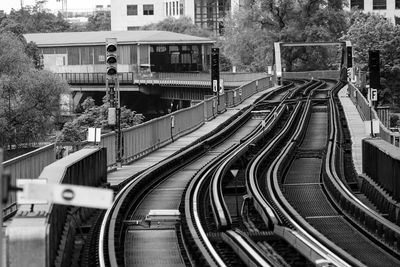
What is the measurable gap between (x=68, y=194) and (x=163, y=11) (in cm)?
18916

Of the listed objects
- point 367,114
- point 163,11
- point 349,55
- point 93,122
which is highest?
point 163,11

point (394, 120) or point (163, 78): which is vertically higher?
point (163, 78)

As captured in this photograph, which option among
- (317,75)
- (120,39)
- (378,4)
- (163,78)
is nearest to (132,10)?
(378,4)

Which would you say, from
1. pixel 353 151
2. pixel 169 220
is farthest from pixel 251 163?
pixel 169 220

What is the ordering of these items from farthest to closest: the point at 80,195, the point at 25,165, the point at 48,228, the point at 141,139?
the point at 141,139, the point at 25,165, the point at 48,228, the point at 80,195

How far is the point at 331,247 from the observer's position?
744 inches

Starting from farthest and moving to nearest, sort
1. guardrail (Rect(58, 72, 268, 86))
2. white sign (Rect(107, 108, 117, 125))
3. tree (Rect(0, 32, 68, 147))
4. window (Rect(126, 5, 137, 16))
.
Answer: window (Rect(126, 5, 137, 16)), guardrail (Rect(58, 72, 268, 86)), tree (Rect(0, 32, 68, 147)), white sign (Rect(107, 108, 117, 125))

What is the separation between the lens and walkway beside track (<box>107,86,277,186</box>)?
32406 millimetres

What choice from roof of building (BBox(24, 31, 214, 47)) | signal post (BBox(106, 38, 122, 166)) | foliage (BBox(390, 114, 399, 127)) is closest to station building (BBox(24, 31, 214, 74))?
roof of building (BBox(24, 31, 214, 47))

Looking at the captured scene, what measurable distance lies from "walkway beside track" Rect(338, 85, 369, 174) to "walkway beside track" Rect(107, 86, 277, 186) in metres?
6.22

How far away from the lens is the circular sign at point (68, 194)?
9727mm

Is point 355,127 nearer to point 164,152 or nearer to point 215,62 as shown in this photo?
point 164,152

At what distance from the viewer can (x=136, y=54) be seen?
118 meters

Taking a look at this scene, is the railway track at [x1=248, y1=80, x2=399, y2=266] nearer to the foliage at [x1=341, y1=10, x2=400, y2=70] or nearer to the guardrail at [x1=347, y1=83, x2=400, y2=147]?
the guardrail at [x1=347, y1=83, x2=400, y2=147]
